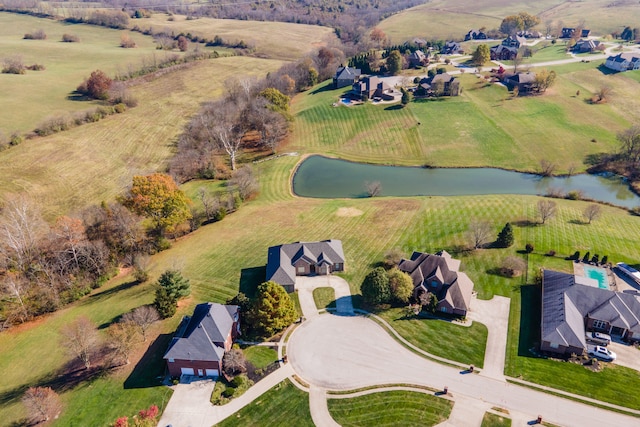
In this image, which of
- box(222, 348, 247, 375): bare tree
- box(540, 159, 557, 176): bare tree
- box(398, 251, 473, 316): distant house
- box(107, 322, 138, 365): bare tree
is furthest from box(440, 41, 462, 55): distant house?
box(107, 322, 138, 365): bare tree

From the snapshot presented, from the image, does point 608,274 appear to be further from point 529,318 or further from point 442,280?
point 442,280

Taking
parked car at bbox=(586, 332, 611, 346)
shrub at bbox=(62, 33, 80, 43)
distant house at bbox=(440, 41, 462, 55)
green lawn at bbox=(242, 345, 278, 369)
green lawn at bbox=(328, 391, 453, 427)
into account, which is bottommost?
green lawn at bbox=(328, 391, 453, 427)

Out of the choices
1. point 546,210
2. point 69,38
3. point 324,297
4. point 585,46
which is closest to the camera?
point 324,297

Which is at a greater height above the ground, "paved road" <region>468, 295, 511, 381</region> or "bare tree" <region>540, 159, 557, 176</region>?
"bare tree" <region>540, 159, 557, 176</region>

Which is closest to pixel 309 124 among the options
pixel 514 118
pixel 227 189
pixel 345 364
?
pixel 227 189

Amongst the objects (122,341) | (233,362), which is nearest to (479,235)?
(233,362)

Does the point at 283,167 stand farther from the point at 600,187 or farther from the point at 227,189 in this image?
the point at 600,187

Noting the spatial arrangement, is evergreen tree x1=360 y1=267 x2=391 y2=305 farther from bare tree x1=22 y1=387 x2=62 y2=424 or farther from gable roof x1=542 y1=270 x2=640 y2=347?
bare tree x1=22 y1=387 x2=62 y2=424
